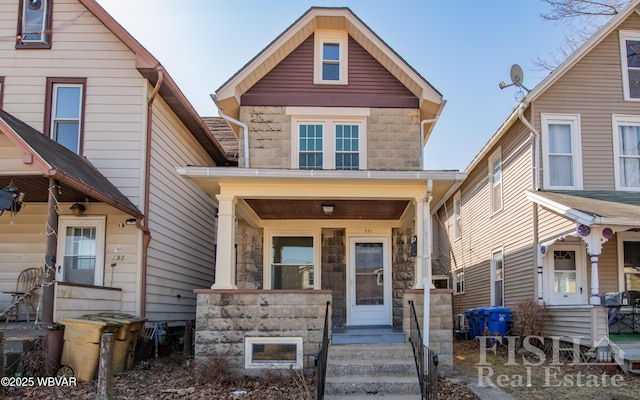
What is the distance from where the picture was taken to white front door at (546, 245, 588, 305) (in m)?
12.0

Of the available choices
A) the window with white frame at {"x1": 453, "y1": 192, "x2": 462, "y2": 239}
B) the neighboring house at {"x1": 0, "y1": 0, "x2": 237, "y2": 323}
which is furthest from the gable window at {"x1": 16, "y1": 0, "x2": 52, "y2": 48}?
the window with white frame at {"x1": 453, "y1": 192, "x2": 462, "y2": 239}

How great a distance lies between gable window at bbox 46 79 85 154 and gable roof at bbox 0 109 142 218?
2.14 ft

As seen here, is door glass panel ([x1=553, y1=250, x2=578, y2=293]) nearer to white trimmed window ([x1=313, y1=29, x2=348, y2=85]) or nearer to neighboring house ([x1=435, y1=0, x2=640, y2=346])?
neighboring house ([x1=435, y1=0, x2=640, y2=346])

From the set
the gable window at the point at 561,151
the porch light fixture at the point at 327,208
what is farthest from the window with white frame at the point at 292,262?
the gable window at the point at 561,151

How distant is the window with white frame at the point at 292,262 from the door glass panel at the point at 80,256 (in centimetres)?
357

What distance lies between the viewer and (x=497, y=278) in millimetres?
14977

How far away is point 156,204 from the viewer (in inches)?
431

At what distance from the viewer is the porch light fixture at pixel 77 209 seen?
9.78 meters

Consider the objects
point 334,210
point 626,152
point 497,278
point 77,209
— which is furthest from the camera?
point 497,278

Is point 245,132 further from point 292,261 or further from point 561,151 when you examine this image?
point 561,151

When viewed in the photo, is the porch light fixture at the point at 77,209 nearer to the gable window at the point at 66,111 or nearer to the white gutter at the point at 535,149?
the gable window at the point at 66,111

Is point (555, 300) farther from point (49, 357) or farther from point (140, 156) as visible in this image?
point (49, 357)

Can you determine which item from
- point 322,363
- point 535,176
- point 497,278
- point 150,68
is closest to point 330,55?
point 150,68

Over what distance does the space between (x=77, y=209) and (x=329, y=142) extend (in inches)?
198
